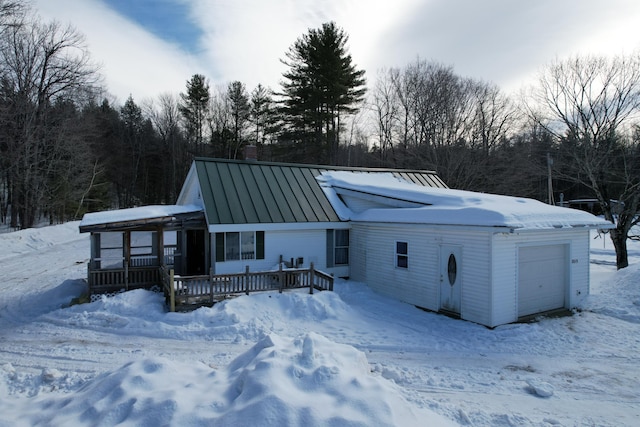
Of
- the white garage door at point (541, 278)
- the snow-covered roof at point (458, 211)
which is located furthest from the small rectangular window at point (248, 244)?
the white garage door at point (541, 278)

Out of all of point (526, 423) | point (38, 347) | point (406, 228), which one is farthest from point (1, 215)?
point (526, 423)

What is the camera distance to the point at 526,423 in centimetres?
534

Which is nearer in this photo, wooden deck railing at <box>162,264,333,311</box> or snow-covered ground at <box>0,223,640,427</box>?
snow-covered ground at <box>0,223,640,427</box>

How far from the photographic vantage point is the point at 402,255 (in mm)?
12672

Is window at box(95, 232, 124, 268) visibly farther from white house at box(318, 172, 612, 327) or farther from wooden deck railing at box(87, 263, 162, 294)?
white house at box(318, 172, 612, 327)

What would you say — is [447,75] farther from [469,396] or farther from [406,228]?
[469,396]

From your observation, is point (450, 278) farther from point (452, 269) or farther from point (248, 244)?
point (248, 244)

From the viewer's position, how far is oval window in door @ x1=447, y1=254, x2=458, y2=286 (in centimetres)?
1098

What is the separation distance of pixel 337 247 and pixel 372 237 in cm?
184

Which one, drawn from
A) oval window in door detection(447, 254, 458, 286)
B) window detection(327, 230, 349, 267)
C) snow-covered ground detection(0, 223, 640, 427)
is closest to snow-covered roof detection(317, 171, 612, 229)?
window detection(327, 230, 349, 267)

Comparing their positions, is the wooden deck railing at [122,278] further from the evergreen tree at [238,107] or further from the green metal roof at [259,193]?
the evergreen tree at [238,107]

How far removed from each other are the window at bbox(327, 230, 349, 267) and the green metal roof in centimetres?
68

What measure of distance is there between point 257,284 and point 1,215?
123 feet

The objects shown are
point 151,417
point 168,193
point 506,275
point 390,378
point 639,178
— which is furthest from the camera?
point 168,193
